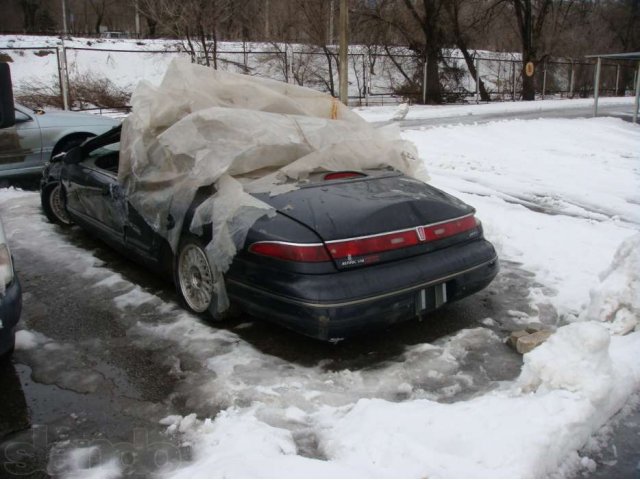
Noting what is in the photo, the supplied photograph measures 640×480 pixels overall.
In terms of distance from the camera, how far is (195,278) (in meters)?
4.51

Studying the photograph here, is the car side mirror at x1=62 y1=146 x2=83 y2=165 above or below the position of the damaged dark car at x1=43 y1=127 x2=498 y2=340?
above

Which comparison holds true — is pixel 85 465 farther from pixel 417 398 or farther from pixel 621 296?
pixel 621 296

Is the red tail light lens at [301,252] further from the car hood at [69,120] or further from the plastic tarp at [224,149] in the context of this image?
the car hood at [69,120]

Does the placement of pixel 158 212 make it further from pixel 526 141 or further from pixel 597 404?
pixel 526 141

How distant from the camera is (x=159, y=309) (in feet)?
15.6

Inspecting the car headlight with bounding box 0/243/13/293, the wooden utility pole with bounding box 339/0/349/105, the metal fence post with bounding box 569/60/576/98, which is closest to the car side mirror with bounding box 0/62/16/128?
the car headlight with bounding box 0/243/13/293

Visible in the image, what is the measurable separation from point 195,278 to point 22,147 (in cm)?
589

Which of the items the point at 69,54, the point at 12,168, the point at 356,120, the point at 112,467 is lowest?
the point at 112,467

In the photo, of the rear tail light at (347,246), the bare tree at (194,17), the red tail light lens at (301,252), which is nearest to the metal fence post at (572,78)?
the bare tree at (194,17)

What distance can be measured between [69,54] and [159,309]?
1282 inches

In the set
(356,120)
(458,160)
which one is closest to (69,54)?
(458,160)

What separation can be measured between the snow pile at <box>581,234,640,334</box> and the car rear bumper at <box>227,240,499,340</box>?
3.29 ft

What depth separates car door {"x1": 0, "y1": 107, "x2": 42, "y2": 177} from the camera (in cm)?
889

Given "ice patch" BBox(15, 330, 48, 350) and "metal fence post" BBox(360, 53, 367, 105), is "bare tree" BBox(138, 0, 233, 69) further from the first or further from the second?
"ice patch" BBox(15, 330, 48, 350)
